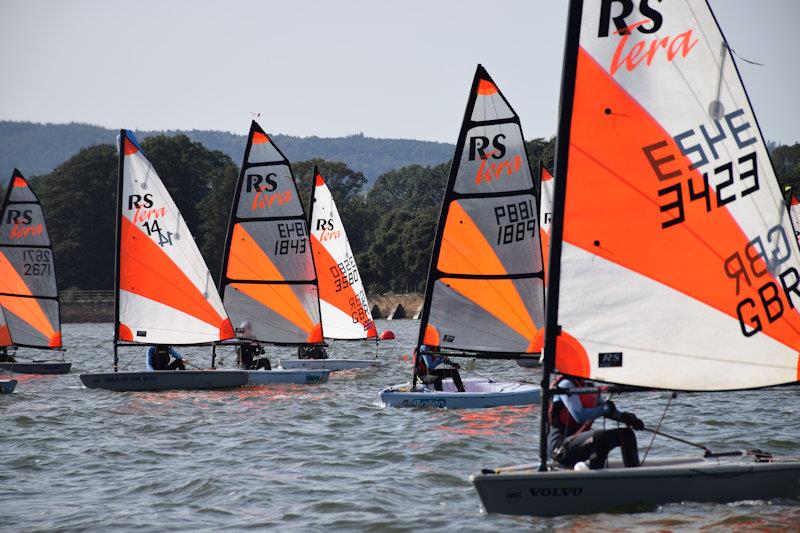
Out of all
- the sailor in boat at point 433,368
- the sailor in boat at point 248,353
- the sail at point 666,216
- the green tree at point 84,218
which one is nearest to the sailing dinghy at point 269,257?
the sailor in boat at point 248,353

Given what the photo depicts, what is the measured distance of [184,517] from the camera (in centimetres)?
1034

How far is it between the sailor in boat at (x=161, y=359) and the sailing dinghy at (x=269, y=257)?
2841 mm

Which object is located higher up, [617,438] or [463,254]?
[463,254]

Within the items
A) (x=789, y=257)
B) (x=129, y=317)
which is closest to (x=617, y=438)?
(x=789, y=257)

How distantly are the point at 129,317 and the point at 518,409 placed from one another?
9.00 meters

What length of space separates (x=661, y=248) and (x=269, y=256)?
1601cm

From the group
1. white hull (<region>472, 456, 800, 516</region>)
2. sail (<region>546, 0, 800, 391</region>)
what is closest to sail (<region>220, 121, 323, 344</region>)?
white hull (<region>472, 456, 800, 516</region>)

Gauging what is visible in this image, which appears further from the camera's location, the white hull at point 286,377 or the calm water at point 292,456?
the white hull at point 286,377

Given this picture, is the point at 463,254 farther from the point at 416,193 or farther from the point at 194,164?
the point at 416,193

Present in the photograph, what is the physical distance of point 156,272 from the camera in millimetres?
22000

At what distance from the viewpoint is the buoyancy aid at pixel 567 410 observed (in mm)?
10047

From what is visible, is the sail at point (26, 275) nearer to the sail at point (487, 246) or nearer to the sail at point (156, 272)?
the sail at point (156, 272)

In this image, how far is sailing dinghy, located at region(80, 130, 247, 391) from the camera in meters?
21.8

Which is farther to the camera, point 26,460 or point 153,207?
point 153,207
